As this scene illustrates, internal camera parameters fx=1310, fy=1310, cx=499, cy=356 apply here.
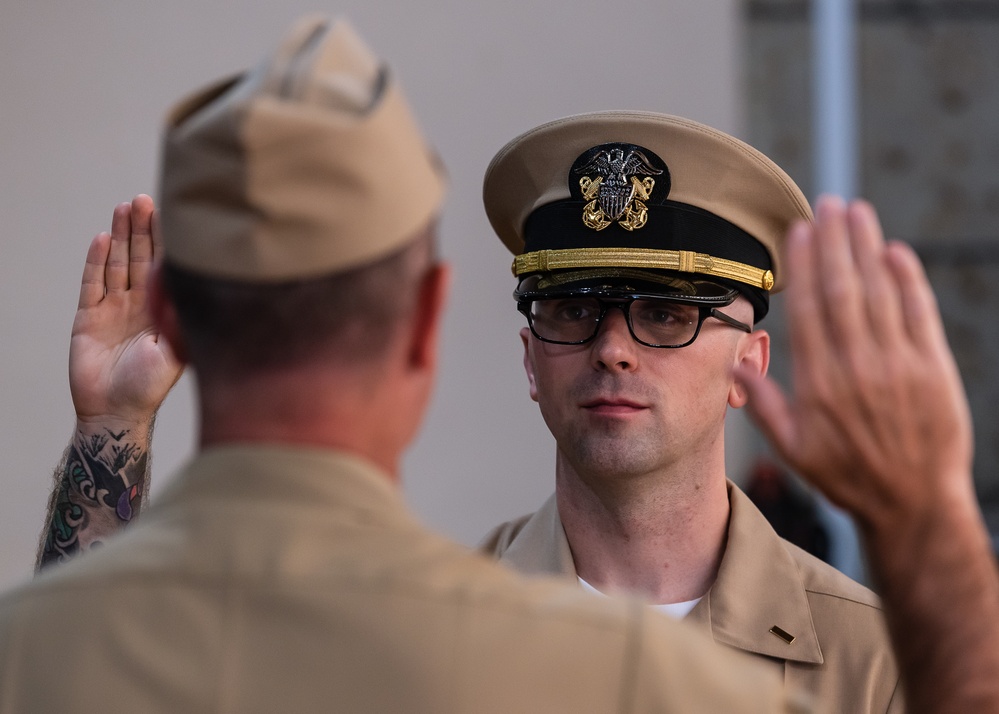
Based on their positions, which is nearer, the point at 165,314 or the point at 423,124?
the point at 165,314

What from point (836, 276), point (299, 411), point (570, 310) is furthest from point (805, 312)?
point (570, 310)

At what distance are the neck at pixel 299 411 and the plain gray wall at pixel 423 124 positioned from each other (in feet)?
13.4

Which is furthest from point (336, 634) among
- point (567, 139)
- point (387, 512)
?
point (567, 139)

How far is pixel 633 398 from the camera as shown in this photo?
2283 mm

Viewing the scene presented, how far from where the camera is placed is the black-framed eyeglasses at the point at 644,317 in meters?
2.32

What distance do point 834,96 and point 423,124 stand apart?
8.31 ft

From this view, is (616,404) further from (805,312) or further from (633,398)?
(805,312)

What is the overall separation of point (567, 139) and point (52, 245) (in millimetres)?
3209

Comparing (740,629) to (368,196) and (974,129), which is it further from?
(974,129)

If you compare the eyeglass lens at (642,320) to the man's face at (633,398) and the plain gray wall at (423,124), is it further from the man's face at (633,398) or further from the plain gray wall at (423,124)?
the plain gray wall at (423,124)

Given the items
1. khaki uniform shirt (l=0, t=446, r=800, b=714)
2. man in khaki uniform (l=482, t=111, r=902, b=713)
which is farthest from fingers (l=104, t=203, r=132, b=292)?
khaki uniform shirt (l=0, t=446, r=800, b=714)

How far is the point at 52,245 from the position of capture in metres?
5.12

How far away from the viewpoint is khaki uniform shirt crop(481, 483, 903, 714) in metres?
2.19

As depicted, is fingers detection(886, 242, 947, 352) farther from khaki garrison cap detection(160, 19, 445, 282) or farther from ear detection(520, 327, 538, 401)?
ear detection(520, 327, 538, 401)
